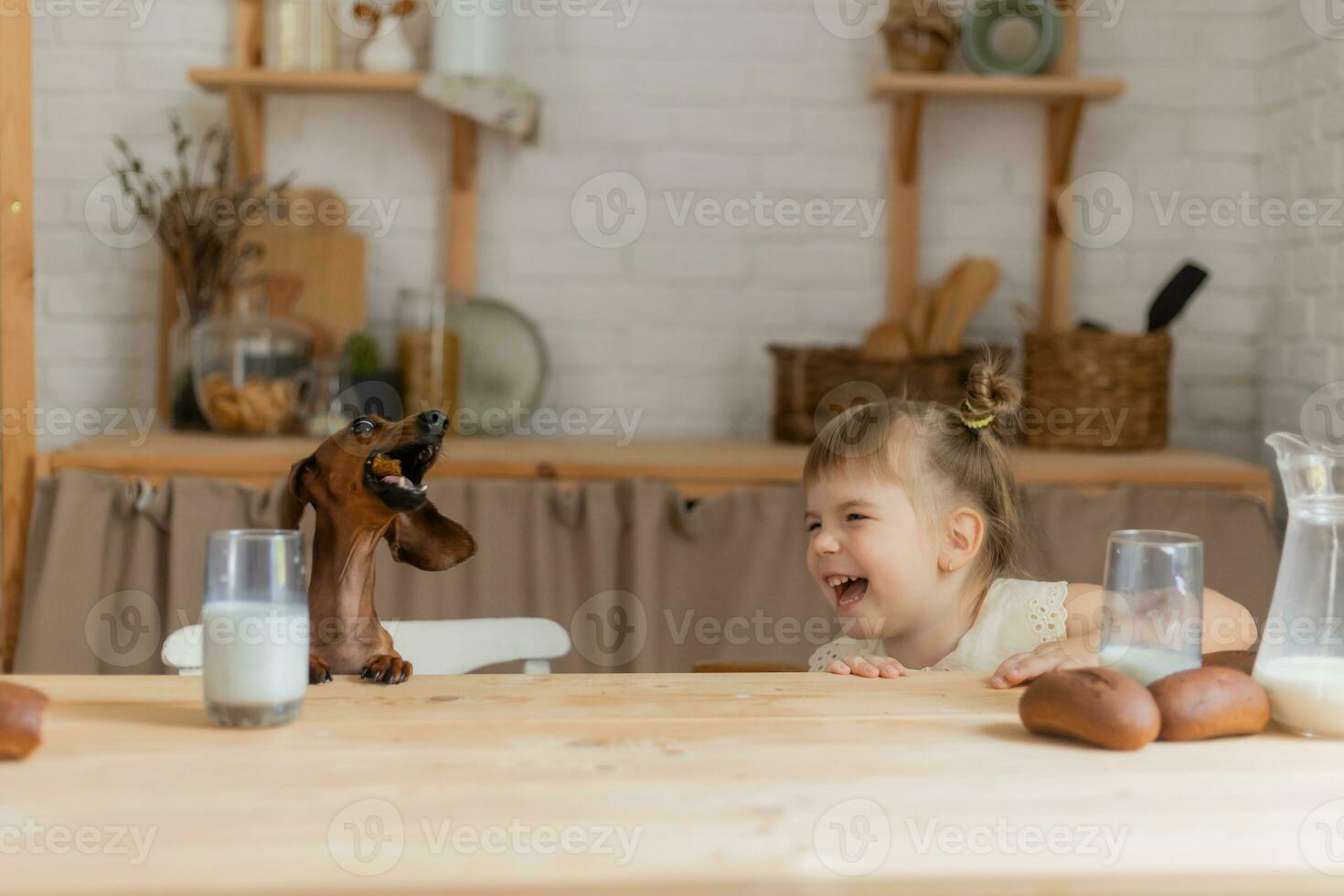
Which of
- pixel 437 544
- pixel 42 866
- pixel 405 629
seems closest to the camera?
pixel 42 866

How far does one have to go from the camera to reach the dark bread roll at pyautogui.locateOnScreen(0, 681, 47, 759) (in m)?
0.86

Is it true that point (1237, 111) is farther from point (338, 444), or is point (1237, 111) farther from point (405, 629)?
point (338, 444)

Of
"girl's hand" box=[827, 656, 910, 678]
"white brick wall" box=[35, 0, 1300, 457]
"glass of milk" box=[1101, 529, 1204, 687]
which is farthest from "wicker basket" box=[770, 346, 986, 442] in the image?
"glass of milk" box=[1101, 529, 1204, 687]

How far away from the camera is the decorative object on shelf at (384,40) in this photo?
2.63 meters

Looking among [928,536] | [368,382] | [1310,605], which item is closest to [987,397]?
[928,536]

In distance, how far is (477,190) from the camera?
9.23ft

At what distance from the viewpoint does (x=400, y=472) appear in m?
1.00

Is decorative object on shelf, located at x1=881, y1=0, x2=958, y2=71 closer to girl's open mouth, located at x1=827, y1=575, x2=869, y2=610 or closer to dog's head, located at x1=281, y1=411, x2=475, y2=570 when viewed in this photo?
girl's open mouth, located at x1=827, y1=575, x2=869, y2=610

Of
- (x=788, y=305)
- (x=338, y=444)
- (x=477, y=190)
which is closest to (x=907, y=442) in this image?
(x=338, y=444)

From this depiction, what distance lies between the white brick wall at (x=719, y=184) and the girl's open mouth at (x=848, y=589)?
1.32 meters

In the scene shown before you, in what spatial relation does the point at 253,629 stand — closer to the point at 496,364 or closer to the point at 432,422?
the point at 432,422

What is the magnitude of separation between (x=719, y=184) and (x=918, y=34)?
1.61ft

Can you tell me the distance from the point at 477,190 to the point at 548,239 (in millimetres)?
178

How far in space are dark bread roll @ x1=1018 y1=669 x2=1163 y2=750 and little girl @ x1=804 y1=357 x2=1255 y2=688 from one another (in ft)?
1.78
